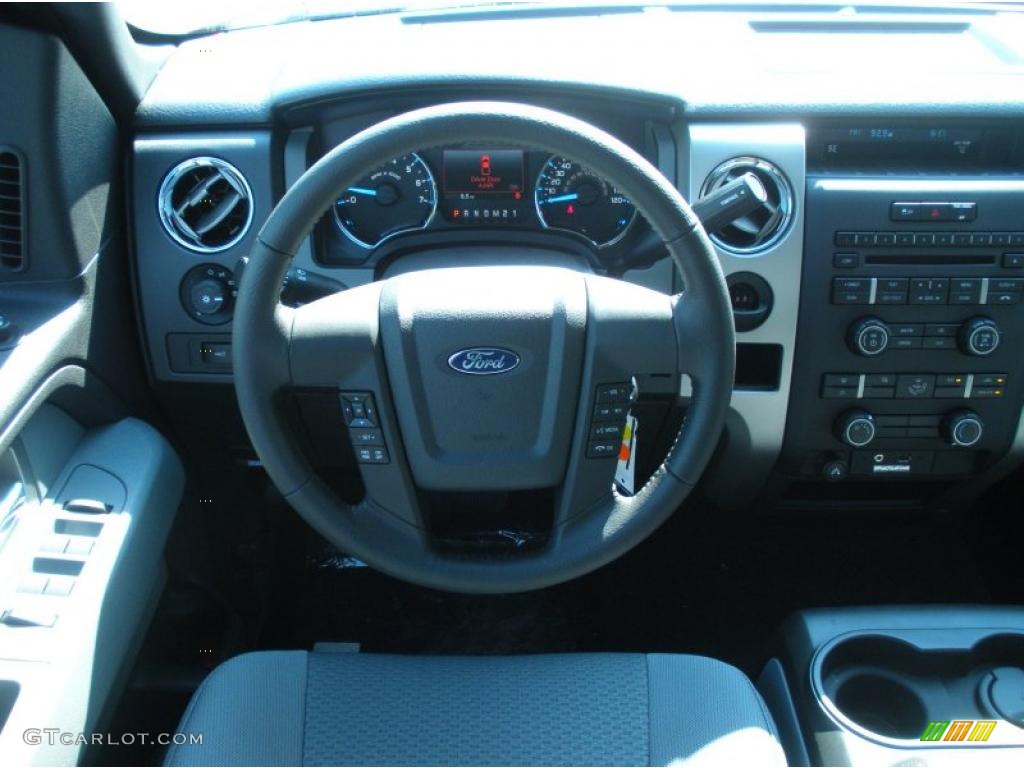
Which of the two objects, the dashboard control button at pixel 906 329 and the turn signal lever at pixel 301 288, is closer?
the turn signal lever at pixel 301 288

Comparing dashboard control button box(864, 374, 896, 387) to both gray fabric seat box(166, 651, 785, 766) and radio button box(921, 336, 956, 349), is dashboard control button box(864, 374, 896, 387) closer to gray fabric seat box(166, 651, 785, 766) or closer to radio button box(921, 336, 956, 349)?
radio button box(921, 336, 956, 349)

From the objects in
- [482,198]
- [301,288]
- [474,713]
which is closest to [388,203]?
[482,198]

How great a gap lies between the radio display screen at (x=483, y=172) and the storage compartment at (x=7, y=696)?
3.15 feet

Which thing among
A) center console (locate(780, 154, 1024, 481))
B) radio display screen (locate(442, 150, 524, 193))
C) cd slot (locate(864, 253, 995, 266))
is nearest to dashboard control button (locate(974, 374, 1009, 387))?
center console (locate(780, 154, 1024, 481))

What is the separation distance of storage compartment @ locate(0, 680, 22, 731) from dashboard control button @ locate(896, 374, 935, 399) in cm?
145

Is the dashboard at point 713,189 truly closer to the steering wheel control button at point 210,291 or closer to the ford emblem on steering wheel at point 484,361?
the steering wheel control button at point 210,291

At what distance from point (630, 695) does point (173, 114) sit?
120 cm

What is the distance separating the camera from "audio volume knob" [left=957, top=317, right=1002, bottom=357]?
1.62 meters

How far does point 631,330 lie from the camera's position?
127cm

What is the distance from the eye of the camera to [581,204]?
161 cm

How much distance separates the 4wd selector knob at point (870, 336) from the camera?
1.62 meters

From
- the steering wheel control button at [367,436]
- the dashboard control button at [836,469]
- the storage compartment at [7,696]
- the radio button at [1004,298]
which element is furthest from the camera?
the dashboard control button at [836,469]

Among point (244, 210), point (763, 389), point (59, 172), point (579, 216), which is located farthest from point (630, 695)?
point (59, 172)

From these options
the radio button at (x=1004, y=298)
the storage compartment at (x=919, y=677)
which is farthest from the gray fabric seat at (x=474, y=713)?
the radio button at (x=1004, y=298)
